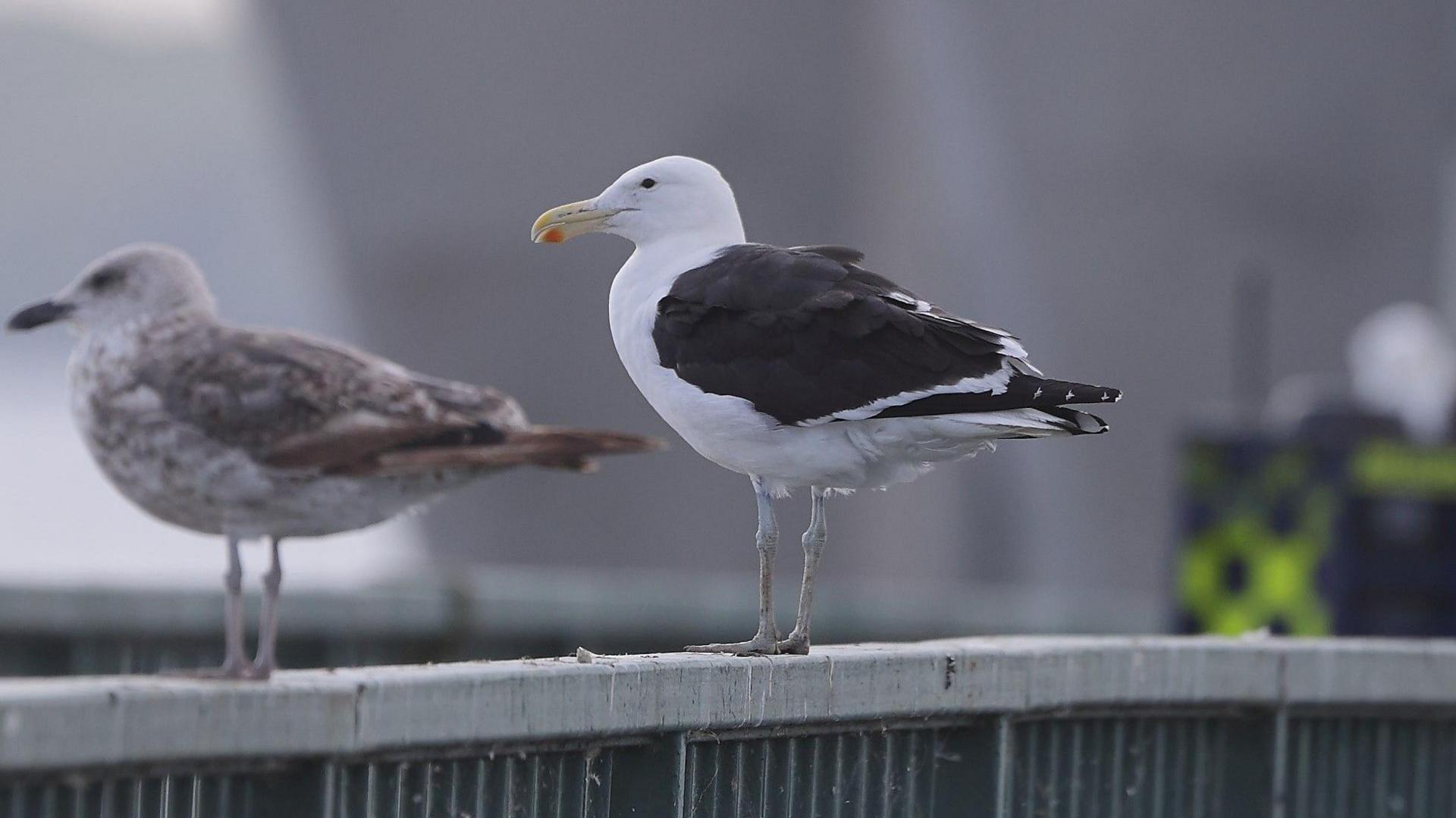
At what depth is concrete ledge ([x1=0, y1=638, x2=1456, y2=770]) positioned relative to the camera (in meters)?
3.34

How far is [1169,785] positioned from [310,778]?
2578 mm

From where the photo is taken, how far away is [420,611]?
1076cm

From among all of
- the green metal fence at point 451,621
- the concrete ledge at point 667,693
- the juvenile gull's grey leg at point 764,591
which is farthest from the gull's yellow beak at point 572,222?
the green metal fence at point 451,621

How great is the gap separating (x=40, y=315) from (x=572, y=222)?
4.64ft

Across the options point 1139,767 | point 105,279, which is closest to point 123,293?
point 105,279

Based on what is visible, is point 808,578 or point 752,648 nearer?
point 752,648

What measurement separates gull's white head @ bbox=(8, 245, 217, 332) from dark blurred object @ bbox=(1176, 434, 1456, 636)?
23.8ft

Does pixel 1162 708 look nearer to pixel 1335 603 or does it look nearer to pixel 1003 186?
pixel 1335 603

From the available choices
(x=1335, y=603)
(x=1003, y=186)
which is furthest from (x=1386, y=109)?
(x=1335, y=603)

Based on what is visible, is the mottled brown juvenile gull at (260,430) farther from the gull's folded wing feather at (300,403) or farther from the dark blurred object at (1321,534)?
the dark blurred object at (1321,534)

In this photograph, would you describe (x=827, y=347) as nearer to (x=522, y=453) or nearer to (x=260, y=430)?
(x=522, y=453)

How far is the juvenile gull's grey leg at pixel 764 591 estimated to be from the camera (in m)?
5.07

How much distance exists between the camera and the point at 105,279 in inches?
216

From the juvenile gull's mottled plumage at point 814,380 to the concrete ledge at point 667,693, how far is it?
45 cm
